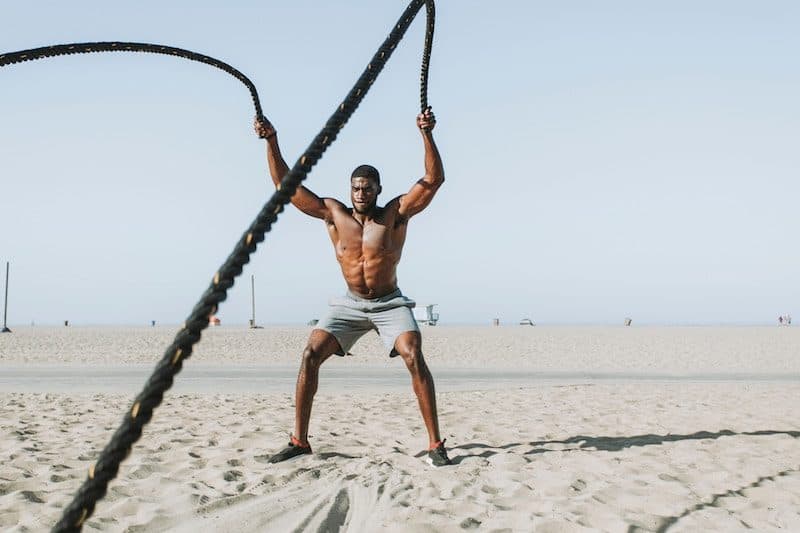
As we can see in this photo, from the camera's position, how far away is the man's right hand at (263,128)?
4.39 metres

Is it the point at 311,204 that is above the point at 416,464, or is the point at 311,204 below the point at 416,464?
above

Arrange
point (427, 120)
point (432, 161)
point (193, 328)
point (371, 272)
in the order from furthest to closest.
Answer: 1. point (371, 272)
2. point (432, 161)
3. point (427, 120)
4. point (193, 328)

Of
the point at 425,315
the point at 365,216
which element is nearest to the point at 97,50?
the point at 365,216

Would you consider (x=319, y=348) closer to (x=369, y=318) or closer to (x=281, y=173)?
(x=369, y=318)

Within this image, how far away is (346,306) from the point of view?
5055 mm

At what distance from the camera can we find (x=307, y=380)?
16.1 ft

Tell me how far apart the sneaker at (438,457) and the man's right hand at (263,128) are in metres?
2.46

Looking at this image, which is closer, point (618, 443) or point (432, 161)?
point (432, 161)

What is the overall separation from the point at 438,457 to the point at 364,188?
2020 mm

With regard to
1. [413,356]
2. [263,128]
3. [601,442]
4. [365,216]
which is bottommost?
[601,442]

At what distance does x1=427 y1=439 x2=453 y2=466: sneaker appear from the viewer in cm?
460

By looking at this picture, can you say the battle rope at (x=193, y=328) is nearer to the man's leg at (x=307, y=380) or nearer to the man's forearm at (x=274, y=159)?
the man's forearm at (x=274, y=159)

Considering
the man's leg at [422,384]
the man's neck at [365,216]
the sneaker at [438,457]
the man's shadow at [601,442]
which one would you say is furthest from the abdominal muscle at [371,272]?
the man's shadow at [601,442]

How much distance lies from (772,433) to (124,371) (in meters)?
11.7
